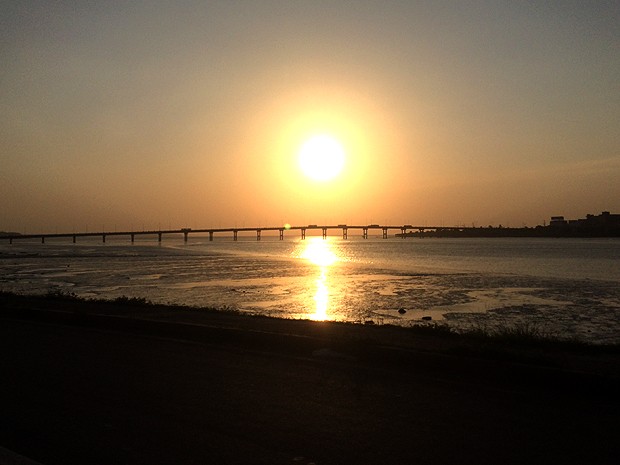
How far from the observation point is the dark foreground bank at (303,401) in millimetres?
6285

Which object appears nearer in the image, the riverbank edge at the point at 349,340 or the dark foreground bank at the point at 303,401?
the dark foreground bank at the point at 303,401

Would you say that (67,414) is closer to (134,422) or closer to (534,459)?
(134,422)

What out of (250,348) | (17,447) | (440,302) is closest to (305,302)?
(440,302)

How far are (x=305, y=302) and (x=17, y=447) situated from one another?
26658mm

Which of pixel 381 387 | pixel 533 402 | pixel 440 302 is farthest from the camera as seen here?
pixel 440 302

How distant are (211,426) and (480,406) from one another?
3.44 meters

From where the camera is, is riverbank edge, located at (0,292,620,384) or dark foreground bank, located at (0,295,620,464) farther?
riverbank edge, located at (0,292,620,384)

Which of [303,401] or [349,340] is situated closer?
[303,401]

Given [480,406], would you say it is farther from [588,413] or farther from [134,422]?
[134,422]

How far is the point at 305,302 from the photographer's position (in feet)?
108

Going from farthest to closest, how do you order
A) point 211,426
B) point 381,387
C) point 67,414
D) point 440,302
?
point 440,302 → point 381,387 → point 67,414 → point 211,426

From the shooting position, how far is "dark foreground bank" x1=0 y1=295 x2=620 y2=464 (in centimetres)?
629

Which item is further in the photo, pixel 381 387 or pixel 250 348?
pixel 250 348

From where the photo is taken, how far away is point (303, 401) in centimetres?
816
